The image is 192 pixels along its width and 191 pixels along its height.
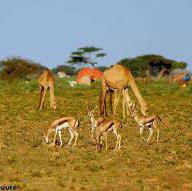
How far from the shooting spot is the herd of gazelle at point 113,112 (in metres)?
17.7

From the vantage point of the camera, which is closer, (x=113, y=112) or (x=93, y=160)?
(x=93, y=160)

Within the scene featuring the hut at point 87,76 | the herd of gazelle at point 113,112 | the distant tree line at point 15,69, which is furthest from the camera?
the distant tree line at point 15,69

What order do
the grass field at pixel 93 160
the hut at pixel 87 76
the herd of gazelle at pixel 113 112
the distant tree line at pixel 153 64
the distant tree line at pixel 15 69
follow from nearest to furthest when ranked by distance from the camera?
the grass field at pixel 93 160 → the herd of gazelle at pixel 113 112 → the hut at pixel 87 76 → the distant tree line at pixel 15 69 → the distant tree line at pixel 153 64

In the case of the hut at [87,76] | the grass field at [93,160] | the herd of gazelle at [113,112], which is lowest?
the grass field at [93,160]

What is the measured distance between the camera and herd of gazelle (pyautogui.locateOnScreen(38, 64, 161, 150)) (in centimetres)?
1769

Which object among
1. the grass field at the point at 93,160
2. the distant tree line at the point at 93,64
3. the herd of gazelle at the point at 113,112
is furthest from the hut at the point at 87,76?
the grass field at the point at 93,160

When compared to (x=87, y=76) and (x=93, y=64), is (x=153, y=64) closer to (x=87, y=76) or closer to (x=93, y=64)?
(x=93, y=64)

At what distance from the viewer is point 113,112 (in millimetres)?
26734

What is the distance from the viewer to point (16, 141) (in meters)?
20.2

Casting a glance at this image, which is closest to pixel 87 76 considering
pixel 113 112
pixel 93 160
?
pixel 113 112

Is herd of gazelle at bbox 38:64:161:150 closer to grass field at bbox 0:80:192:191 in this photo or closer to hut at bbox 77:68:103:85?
grass field at bbox 0:80:192:191

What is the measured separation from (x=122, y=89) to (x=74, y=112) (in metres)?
3.81

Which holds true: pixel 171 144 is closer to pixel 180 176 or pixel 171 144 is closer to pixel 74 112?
pixel 180 176

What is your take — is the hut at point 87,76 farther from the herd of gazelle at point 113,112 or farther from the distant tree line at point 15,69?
the herd of gazelle at point 113,112
